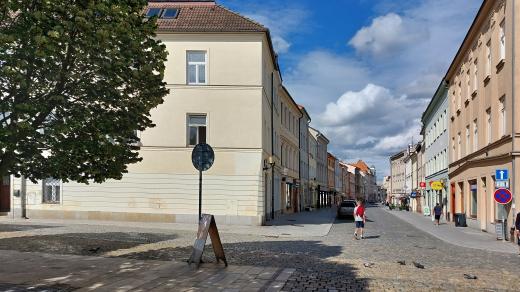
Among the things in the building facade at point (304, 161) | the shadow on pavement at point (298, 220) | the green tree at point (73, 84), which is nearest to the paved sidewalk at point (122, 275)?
the green tree at point (73, 84)

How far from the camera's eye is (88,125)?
924cm

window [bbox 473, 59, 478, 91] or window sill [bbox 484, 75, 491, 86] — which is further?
window [bbox 473, 59, 478, 91]

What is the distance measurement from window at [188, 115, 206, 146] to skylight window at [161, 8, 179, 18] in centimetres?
579

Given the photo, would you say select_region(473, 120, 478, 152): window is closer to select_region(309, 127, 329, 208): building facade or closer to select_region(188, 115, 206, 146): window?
select_region(188, 115, 206, 146): window

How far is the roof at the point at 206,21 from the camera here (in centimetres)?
2719

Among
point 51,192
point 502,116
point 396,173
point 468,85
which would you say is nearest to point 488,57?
point 502,116

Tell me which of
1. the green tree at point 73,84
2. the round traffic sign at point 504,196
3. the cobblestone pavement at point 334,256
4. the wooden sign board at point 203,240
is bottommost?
the cobblestone pavement at point 334,256

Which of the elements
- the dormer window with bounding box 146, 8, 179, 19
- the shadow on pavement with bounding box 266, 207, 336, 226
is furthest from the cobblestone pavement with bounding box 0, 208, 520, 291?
the dormer window with bounding box 146, 8, 179, 19

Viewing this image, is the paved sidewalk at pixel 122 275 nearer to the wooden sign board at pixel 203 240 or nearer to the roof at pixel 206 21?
the wooden sign board at pixel 203 240

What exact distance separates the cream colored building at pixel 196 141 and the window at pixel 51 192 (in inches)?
6.8

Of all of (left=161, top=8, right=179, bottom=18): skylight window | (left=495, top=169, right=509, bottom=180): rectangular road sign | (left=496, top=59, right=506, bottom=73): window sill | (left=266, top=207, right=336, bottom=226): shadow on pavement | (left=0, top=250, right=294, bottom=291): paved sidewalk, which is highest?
(left=161, top=8, right=179, bottom=18): skylight window

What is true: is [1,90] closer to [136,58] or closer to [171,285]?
[136,58]

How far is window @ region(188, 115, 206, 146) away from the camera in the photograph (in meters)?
27.5

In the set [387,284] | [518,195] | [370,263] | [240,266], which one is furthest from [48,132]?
[518,195]
